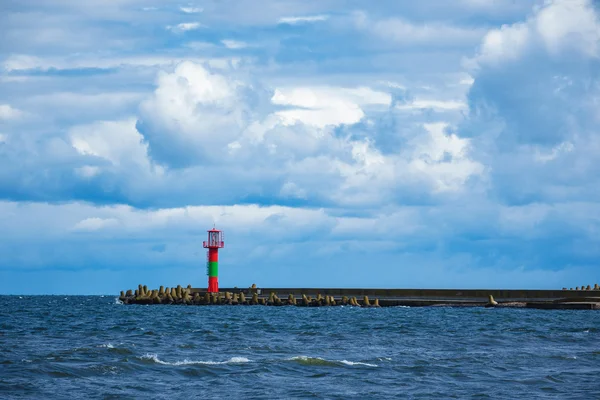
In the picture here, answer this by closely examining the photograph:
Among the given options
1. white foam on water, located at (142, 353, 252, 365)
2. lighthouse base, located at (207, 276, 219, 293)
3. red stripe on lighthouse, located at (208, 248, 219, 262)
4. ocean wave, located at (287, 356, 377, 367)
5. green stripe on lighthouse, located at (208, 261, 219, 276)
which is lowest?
ocean wave, located at (287, 356, 377, 367)

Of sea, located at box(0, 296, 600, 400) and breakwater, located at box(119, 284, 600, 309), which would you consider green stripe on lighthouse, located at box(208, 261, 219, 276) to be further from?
sea, located at box(0, 296, 600, 400)

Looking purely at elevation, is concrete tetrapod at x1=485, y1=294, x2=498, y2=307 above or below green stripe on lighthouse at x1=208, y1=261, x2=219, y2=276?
below

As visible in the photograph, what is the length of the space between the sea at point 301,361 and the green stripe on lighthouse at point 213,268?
29.8m

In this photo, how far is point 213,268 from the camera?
7081 centimetres

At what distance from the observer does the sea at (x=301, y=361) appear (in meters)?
19.5

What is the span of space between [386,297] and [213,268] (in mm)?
15410

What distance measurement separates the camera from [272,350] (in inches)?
1109

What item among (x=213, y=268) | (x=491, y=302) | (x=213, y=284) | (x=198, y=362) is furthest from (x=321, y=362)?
(x=213, y=284)

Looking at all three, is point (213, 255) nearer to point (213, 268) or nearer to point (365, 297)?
point (213, 268)

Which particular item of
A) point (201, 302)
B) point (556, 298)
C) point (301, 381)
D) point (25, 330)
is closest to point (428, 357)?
point (301, 381)

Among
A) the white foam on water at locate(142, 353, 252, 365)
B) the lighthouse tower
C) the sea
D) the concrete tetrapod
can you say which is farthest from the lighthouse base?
the white foam on water at locate(142, 353, 252, 365)

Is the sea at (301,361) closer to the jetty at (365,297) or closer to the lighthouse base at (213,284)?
the jetty at (365,297)

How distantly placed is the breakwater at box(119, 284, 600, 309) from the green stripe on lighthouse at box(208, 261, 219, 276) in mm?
1883

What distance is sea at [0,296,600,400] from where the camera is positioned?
19.5 m
